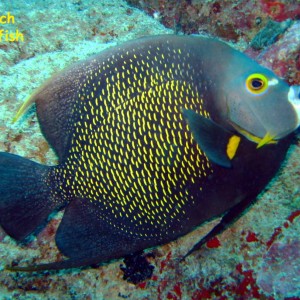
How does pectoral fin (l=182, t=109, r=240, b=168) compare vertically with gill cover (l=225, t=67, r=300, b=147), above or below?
below

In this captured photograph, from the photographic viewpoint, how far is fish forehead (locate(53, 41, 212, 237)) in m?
1.72

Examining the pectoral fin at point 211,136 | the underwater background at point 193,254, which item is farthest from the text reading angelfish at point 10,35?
the pectoral fin at point 211,136

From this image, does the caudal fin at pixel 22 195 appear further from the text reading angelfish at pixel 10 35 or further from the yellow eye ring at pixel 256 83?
the text reading angelfish at pixel 10 35

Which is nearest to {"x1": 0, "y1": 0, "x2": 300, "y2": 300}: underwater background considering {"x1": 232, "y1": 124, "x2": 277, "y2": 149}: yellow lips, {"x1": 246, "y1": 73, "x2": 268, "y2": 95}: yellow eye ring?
{"x1": 232, "y1": 124, "x2": 277, "y2": 149}: yellow lips

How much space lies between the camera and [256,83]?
5.46 feet

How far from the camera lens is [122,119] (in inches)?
69.4

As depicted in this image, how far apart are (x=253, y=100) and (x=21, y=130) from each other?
2.25 m

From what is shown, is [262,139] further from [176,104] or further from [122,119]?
[122,119]

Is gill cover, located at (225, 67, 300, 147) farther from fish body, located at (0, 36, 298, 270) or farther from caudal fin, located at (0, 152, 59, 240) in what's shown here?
caudal fin, located at (0, 152, 59, 240)

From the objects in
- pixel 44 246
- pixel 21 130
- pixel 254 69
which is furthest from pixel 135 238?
pixel 21 130

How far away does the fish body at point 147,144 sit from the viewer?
5.54ft

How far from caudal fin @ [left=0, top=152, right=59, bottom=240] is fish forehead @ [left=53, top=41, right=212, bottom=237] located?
0.84ft

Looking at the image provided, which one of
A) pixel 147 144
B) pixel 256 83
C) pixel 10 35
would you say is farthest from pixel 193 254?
pixel 10 35

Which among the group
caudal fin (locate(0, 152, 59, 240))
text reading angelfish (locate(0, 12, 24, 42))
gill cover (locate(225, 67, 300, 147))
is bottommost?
text reading angelfish (locate(0, 12, 24, 42))
